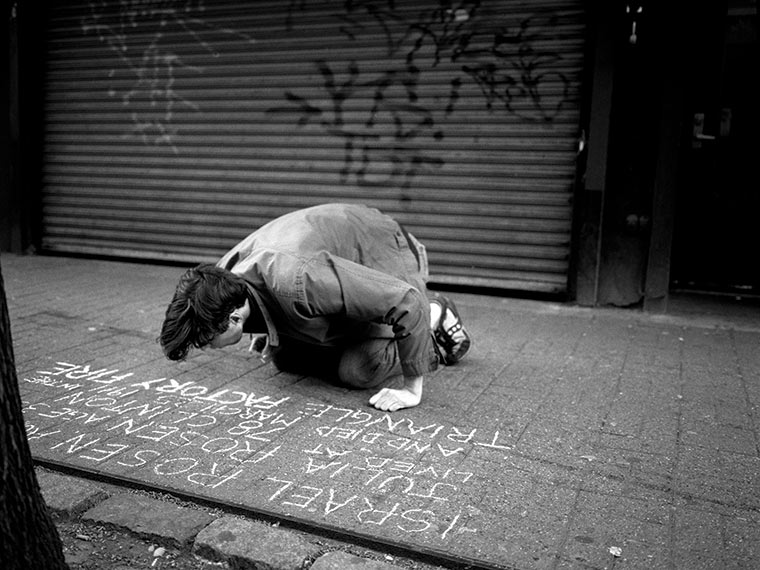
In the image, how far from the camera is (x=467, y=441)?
3312 millimetres

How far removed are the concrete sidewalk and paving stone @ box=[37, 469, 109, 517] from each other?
126mm

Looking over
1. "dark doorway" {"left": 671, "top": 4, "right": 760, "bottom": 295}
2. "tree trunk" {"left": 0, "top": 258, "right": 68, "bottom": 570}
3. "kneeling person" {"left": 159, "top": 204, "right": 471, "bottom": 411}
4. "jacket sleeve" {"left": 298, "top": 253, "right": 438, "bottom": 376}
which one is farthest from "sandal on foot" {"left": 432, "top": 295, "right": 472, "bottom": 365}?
"dark doorway" {"left": 671, "top": 4, "right": 760, "bottom": 295}

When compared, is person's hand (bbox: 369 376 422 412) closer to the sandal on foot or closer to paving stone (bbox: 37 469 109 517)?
the sandal on foot

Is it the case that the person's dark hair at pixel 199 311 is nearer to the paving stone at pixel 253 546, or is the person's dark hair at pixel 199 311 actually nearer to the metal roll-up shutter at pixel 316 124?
the paving stone at pixel 253 546

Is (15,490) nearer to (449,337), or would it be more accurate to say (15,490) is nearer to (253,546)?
(253,546)

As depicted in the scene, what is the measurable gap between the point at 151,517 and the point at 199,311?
0.94m

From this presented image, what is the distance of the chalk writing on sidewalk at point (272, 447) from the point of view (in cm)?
273

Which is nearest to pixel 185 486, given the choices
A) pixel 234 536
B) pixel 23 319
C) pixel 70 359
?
pixel 234 536

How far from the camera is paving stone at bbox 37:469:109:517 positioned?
268cm

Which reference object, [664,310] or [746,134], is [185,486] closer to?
[664,310]

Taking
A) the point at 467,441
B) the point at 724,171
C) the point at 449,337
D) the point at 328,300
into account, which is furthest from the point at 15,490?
the point at 724,171

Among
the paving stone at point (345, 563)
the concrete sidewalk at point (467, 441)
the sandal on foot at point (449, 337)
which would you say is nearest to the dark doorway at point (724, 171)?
the concrete sidewalk at point (467, 441)

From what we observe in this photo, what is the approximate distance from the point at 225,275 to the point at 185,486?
3.16 feet

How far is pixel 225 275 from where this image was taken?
338cm
